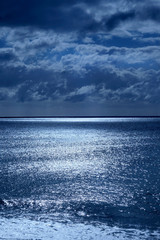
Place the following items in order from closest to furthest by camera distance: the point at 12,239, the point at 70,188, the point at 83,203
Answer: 1. the point at 12,239
2. the point at 83,203
3. the point at 70,188

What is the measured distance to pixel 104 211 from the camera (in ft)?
53.0

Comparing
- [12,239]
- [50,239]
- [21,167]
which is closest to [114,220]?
[50,239]

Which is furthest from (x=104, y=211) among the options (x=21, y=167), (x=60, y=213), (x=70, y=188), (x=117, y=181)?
(x=21, y=167)

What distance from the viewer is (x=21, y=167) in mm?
33219

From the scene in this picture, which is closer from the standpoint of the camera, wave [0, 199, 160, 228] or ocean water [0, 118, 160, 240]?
ocean water [0, 118, 160, 240]

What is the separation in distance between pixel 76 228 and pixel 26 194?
26.5 ft

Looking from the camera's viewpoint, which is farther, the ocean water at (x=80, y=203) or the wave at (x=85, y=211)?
the wave at (x=85, y=211)

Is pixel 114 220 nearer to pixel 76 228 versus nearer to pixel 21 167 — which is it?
pixel 76 228

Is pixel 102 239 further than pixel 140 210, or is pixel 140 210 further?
pixel 140 210

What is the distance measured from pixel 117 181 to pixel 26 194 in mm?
8707

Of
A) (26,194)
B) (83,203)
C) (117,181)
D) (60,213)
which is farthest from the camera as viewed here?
(117,181)

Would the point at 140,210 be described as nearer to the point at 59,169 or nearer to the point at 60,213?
the point at 60,213

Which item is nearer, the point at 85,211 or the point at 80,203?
the point at 85,211

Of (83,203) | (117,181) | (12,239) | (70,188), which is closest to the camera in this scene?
(12,239)
